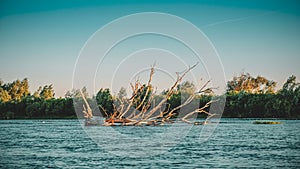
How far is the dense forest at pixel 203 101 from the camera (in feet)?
206

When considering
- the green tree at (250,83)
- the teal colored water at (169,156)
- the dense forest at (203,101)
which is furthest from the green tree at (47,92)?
the teal colored water at (169,156)

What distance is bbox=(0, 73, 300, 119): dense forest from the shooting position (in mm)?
62772

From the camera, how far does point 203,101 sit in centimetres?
6291

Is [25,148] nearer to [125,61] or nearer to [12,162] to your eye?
[12,162]

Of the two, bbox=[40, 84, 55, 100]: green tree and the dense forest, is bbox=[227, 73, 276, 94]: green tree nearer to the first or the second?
the dense forest

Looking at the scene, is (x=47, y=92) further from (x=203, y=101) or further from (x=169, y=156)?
(x=169, y=156)

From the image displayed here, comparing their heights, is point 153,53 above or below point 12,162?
above

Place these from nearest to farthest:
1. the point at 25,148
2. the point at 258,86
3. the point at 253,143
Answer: the point at 25,148, the point at 253,143, the point at 258,86

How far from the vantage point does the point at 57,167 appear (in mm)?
18297

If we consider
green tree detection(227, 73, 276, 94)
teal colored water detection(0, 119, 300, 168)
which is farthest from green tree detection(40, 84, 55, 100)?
teal colored water detection(0, 119, 300, 168)

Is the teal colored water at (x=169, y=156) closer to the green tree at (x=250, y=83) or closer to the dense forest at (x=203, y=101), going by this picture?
the dense forest at (x=203, y=101)

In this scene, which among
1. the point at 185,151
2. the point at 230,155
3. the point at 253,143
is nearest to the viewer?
the point at 230,155

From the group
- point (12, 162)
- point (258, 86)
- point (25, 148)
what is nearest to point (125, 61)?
point (12, 162)

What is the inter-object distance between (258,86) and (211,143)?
196ft
